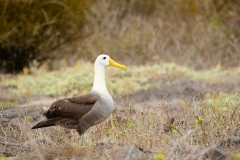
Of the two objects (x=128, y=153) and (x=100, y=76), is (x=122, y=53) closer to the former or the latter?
(x=100, y=76)

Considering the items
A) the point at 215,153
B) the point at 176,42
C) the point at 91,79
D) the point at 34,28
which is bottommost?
the point at 215,153

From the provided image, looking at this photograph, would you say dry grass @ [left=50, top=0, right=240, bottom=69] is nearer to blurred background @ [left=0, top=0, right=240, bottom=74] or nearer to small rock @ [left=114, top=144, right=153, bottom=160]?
blurred background @ [left=0, top=0, right=240, bottom=74]

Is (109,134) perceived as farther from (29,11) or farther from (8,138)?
(29,11)

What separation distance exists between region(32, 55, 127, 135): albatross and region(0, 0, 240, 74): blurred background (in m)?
7.55

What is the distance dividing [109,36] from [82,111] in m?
12.7

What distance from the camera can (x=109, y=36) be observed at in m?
18.6

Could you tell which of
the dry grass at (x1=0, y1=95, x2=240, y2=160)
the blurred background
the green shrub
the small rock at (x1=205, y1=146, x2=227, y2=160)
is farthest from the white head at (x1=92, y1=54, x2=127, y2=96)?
the green shrub

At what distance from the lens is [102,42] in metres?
17.4

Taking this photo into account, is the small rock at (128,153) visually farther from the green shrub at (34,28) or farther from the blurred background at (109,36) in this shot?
the green shrub at (34,28)

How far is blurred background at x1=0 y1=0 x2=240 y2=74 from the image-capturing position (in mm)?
14477

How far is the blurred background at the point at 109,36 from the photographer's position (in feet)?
47.5

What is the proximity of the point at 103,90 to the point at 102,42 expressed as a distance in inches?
452

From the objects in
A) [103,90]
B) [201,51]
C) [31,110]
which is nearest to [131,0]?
[201,51]

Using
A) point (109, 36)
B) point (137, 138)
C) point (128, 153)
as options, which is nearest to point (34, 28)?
point (109, 36)
